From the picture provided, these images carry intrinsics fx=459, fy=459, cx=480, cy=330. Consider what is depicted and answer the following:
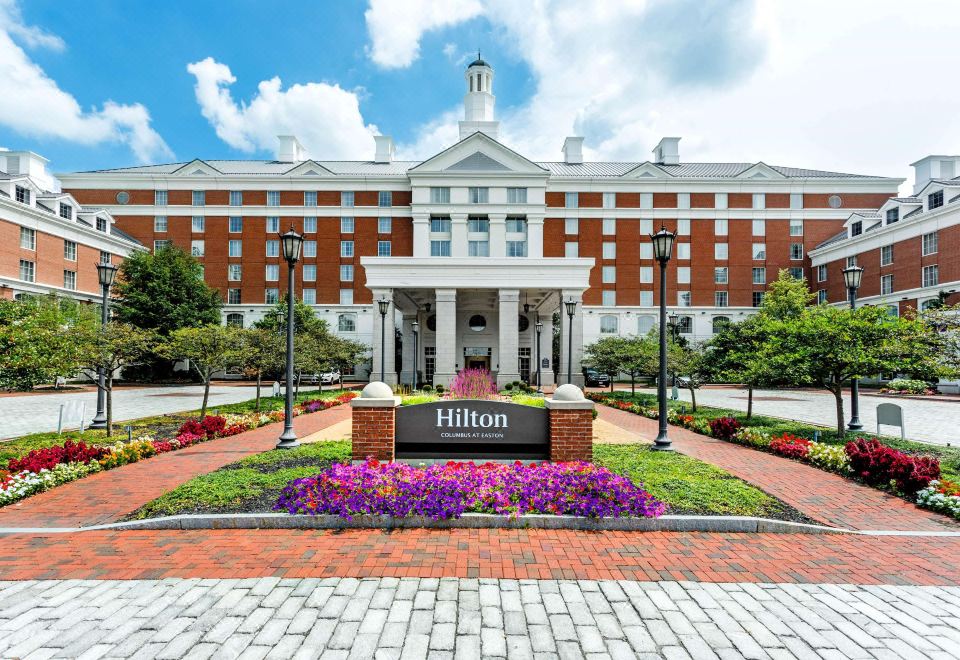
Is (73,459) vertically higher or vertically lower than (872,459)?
lower

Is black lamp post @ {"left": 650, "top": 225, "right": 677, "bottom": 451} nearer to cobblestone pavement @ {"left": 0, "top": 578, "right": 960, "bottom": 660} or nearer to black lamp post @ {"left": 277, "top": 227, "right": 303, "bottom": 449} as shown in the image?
cobblestone pavement @ {"left": 0, "top": 578, "right": 960, "bottom": 660}

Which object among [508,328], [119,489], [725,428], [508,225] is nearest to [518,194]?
[508,225]

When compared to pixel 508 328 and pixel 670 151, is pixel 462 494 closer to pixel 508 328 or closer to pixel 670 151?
pixel 508 328

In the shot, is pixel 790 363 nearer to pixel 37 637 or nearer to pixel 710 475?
pixel 710 475

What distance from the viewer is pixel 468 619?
4.18 m

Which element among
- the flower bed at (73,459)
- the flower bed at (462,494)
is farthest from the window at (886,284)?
the flower bed at (73,459)

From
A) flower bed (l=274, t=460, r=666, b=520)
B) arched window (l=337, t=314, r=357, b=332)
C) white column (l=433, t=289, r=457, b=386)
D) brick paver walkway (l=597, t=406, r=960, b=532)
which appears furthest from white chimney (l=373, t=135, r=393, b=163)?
flower bed (l=274, t=460, r=666, b=520)

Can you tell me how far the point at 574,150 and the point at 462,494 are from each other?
58.3 m

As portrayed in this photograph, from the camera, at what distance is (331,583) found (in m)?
4.81

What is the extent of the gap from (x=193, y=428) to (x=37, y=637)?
9.92 meters

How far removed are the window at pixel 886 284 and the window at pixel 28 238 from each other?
7100 cm

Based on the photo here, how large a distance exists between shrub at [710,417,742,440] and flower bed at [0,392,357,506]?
14.6m

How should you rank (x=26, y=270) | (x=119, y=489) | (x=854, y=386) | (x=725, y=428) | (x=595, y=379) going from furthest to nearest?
(x=595, y=379) < (x=26, y=270) < (x=854, y=386) < (x=725, y=428) < (x=119, y=489)

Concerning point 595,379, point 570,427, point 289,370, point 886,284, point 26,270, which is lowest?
point 595,379
